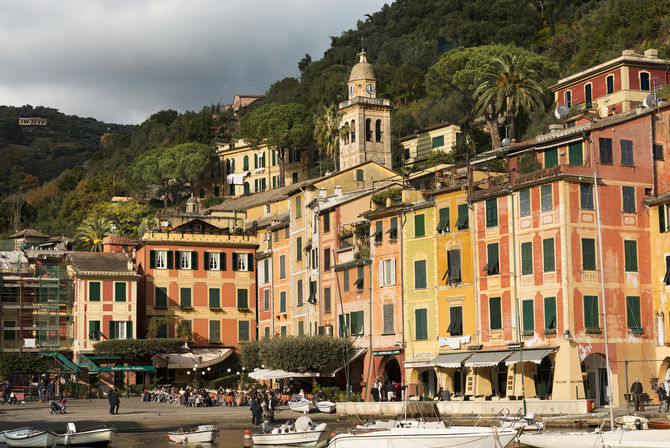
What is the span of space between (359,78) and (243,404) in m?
54.1

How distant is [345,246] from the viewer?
69.2m

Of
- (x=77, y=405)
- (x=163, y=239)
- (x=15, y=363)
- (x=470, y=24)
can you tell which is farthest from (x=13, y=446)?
(x=470, y=24)

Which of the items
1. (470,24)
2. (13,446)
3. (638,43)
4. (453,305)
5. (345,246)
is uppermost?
(470,24)

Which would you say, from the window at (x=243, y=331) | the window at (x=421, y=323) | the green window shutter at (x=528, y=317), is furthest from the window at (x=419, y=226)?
the window at (x=243, y=331)

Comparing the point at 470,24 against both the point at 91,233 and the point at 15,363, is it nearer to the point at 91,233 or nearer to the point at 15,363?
the point at 91,233

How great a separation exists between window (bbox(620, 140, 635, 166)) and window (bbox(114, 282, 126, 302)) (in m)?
40.6

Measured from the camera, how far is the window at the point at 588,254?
52906 millimetres

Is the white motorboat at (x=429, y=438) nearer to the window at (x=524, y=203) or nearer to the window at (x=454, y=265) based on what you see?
the window at (x=524, y=203)

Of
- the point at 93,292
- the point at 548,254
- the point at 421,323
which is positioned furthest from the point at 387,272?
the point at 93,292

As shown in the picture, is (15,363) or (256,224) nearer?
(15,363)

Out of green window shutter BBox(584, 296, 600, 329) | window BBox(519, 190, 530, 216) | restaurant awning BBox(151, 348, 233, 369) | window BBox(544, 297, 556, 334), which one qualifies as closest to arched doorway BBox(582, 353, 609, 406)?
green window shutter BBox(584, 296, 600, 329)

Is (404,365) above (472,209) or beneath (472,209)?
beneath

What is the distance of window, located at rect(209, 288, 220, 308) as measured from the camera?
276ft

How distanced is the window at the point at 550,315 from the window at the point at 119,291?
37.8m
